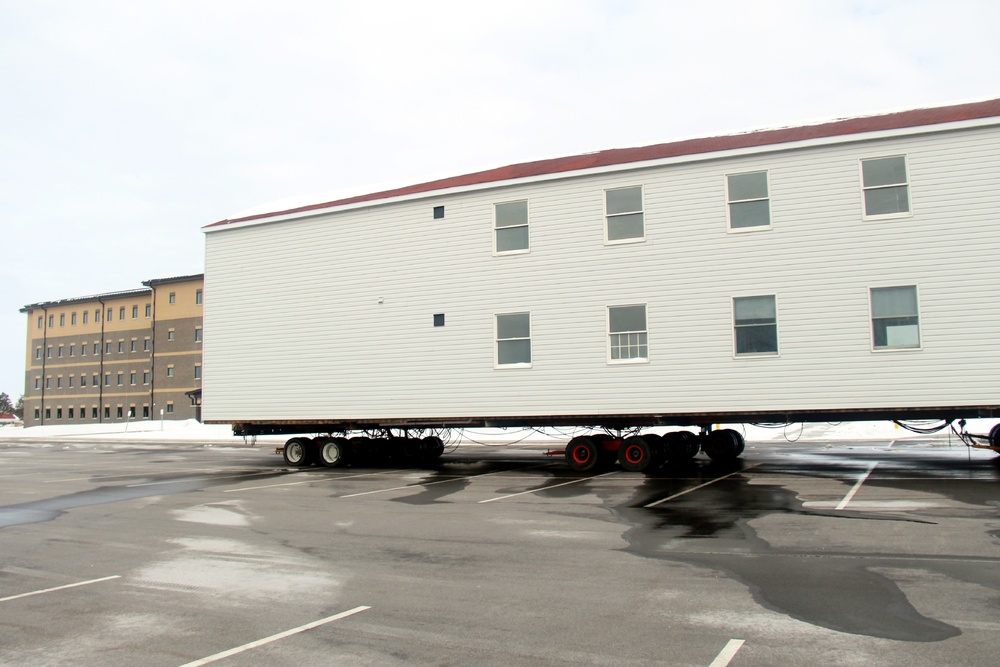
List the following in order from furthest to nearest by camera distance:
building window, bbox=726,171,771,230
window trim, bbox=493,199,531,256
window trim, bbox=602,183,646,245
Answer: window trim, bbox=493,199,531,256
window trim, bbox=602,183,646,245
building window, bbox=726,171,771,230

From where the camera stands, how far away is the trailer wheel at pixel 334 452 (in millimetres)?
23125

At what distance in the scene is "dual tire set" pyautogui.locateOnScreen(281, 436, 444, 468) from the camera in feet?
76.2

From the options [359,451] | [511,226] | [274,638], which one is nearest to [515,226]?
[511,226]

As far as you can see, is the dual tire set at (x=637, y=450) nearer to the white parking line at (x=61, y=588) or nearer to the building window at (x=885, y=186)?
the building window at (x=885, y=186)

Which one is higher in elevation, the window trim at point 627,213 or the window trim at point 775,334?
the window trim at point 627,213

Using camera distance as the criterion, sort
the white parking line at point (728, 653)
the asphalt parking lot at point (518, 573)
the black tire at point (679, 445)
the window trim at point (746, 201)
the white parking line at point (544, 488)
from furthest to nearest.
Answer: the black tire at point (679, 445) → the window trim at point (746, 201) → the white parking line at point (544, 488) → the asphalt parking lot at point (518, 573) → the white parking line at point (728, 653)

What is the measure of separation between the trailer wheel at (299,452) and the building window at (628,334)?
9.93 meters

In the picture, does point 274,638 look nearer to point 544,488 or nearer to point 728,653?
point 728,653

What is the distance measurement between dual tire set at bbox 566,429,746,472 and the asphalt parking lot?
2128 millimetres

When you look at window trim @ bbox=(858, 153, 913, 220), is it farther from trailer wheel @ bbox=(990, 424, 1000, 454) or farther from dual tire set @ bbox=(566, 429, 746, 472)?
dual tire set @ bbox=(566, 429, 746, 472)

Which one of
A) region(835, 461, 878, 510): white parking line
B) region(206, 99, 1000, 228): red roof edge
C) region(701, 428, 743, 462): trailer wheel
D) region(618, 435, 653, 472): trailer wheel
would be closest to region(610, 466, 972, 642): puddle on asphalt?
region(835, 461, 878, 510): white parking line

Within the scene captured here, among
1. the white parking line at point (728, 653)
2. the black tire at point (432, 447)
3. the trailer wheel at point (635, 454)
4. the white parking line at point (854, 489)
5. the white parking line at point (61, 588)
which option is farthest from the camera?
the black tire at point (432, 447)

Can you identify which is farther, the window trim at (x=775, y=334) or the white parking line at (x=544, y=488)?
the window trim at (x=775, y=334)

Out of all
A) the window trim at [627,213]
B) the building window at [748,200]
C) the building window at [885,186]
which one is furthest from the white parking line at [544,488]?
the building window at [885,186]
